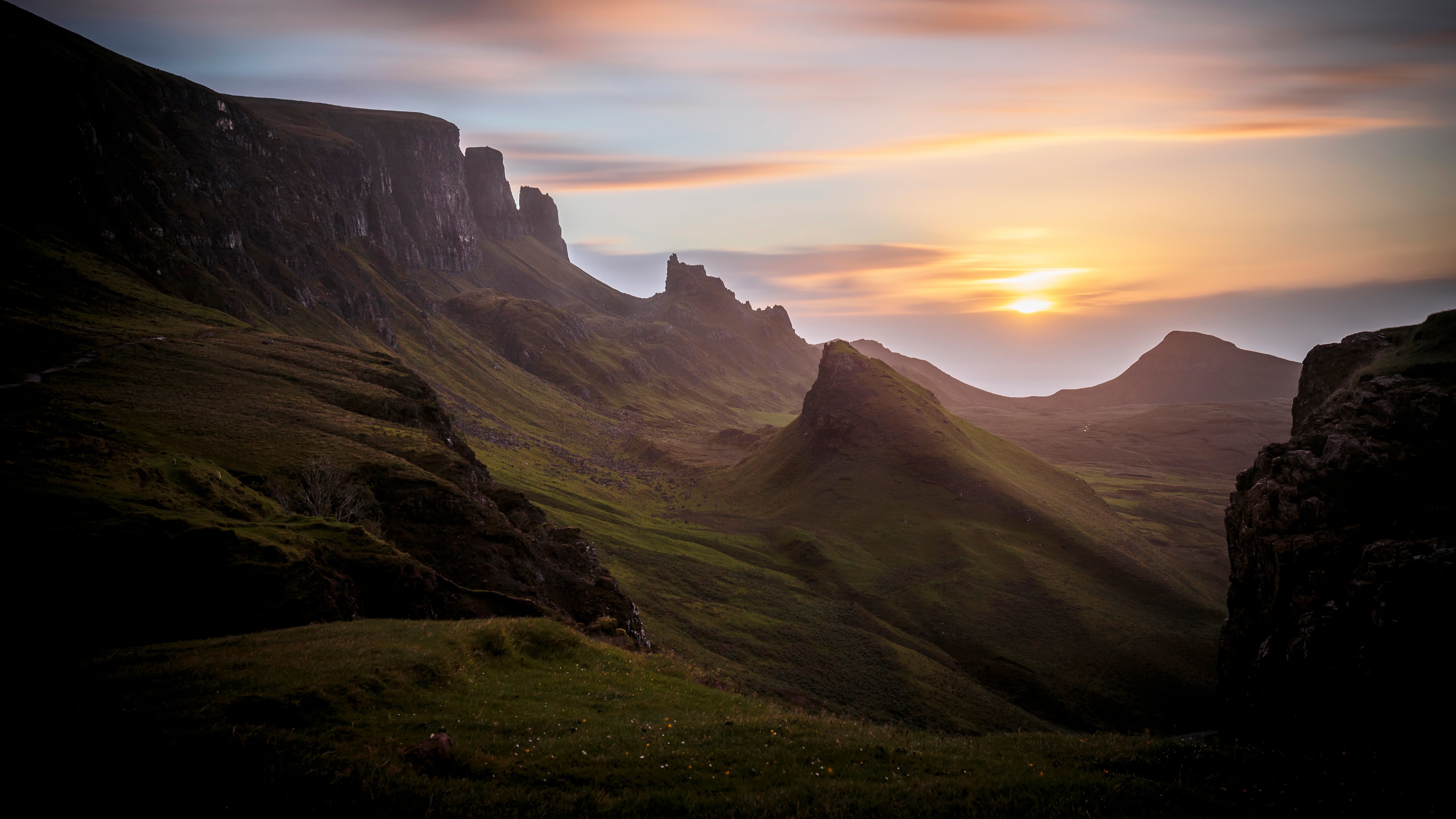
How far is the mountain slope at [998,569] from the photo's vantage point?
343 feet

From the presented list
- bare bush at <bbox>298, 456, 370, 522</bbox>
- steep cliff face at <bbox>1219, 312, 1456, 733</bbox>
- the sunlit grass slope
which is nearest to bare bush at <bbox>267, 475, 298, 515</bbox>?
bare bush at <bbox>298, 456, 370, 522</bbox>

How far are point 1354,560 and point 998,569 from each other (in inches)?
3060

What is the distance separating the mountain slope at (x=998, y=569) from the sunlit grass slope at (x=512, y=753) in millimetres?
83188

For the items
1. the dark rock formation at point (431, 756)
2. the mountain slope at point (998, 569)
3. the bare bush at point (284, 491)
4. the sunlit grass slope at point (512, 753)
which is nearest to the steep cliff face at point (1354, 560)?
the mountain slope at point (998, 569)

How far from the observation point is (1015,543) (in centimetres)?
15012

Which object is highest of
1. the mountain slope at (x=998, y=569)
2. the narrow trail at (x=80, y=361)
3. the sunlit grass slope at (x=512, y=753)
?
the narrow trail at (x=80, y=361)

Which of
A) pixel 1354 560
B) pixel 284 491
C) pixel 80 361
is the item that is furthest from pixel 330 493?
pixel 1354 560

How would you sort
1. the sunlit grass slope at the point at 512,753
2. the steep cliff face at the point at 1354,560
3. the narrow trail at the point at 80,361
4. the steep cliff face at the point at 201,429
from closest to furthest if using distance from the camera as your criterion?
the sunlit grass slope at the point at 512,753, the steep cliff face at the point at 201,429, the steep cliff face at the point at 1354,560, the narrow trail at the point at 80,361

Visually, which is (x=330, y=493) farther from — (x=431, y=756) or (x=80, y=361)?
(x=80, y=361)

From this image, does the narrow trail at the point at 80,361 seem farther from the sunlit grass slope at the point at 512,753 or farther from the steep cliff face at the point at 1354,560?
the steep cliff face at the point at 1354,560

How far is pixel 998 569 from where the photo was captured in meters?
140

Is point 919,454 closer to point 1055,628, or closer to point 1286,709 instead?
point 1055,628

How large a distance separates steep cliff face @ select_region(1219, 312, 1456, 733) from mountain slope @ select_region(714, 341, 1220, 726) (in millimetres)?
26165

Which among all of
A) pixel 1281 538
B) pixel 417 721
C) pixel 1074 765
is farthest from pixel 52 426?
pixel 1281 538
